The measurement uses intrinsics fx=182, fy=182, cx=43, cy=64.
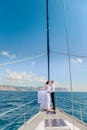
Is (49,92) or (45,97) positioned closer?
(45,97)

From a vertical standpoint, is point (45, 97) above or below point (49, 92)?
below

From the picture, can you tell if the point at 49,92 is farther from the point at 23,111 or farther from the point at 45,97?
the point at 23,111

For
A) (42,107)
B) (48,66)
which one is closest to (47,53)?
(48,66)

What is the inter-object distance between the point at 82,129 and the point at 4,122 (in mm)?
6341

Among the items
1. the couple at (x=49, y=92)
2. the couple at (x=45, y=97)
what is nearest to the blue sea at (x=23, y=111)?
the couple at (x=45, y=97)

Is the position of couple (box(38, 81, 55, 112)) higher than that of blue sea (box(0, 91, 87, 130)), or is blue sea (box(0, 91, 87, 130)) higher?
couple (box(38, 81, 55, 112))

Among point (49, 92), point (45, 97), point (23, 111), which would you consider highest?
point (49, 92)

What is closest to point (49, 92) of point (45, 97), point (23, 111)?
point (45, 97)

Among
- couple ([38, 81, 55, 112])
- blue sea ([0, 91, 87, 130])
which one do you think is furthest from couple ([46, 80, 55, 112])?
blue sea ([0, 91, 87, 130])

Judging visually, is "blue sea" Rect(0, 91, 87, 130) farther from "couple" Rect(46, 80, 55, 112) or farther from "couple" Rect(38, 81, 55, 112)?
"couple" Rect(46, 80, 55, 112)

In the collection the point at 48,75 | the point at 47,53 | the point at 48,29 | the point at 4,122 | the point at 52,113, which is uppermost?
the point at 48,29

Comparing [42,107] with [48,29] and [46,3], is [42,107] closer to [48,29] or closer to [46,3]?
[48,29]

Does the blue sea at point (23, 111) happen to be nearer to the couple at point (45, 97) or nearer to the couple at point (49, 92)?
the couple at point (45, 97)

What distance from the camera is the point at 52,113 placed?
793cm
